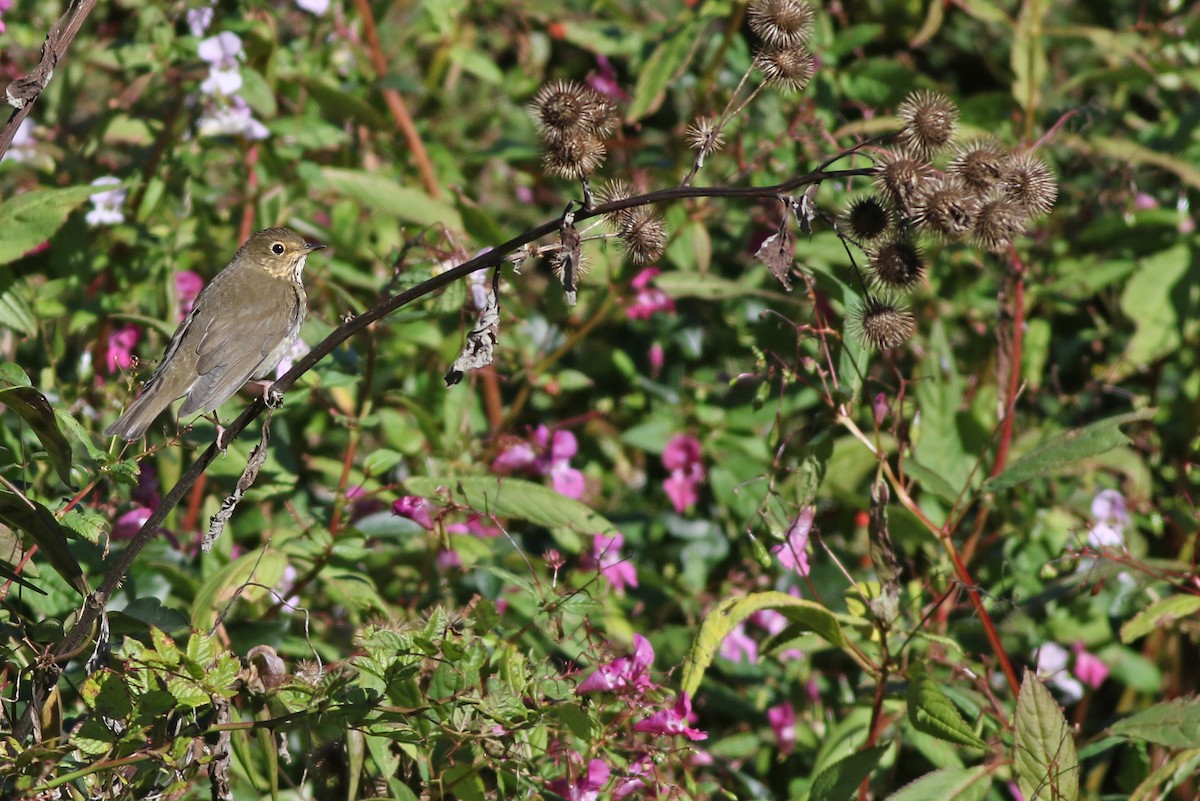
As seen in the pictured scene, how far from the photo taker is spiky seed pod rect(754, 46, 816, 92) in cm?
230

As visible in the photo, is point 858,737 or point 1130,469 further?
point 1130,469

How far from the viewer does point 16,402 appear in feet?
6.97

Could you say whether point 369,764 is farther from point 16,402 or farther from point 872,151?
point 872,151

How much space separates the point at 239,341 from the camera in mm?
3549

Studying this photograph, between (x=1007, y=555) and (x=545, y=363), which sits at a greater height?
(x=545, y=363)

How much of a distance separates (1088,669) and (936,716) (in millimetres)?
1464

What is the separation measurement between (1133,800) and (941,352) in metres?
1.32

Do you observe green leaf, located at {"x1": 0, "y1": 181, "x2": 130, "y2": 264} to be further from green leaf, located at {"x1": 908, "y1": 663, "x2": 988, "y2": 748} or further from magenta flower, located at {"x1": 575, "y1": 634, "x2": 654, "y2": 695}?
green leaf, located at {"x1": 908, "y1": 663, "x2": 988, "y2": 748}

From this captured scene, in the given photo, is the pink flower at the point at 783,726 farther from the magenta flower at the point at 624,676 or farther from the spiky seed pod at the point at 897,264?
the spiky seed pod at the point at 897,264

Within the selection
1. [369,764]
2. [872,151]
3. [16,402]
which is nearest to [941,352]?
[872,151]

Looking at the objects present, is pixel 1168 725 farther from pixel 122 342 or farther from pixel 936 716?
pixel 122 342

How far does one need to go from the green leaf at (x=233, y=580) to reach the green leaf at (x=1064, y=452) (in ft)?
5.33

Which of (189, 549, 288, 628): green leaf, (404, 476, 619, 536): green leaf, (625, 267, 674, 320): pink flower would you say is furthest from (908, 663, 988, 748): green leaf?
(625, 267, 674, 320): pink flower

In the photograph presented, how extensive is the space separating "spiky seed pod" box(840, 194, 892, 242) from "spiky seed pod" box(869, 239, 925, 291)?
0.15 feet
